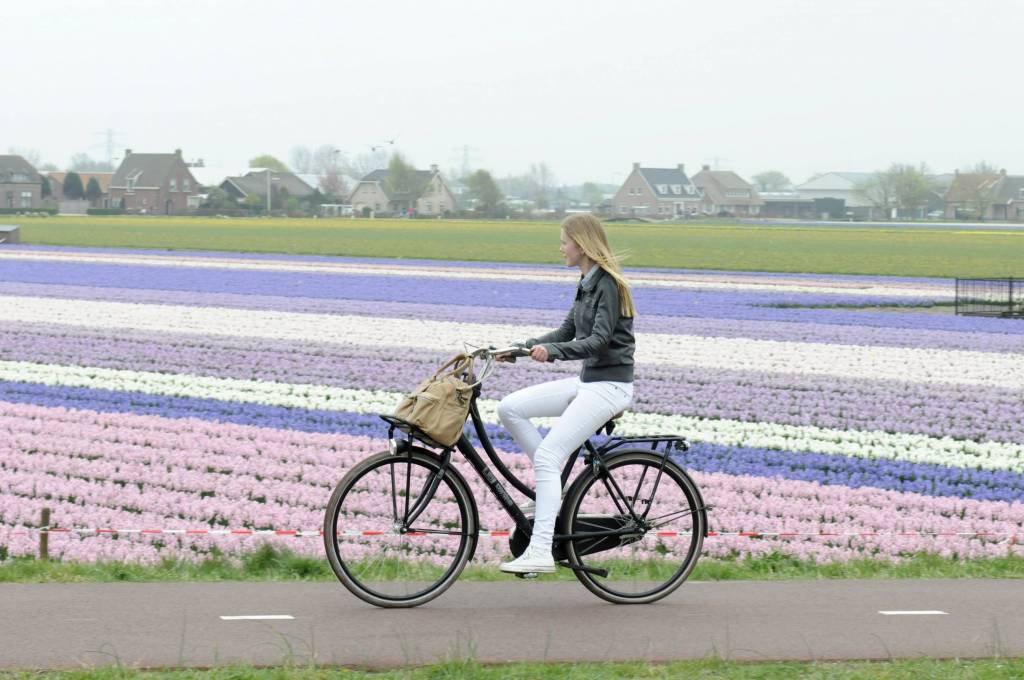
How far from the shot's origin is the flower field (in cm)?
994

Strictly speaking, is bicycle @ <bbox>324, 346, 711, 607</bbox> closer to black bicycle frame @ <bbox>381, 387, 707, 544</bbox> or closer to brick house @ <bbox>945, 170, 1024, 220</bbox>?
black bicycle frame @ <bbox>381, 387, 707, 544</bbox>

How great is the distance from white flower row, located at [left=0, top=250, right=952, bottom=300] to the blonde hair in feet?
105

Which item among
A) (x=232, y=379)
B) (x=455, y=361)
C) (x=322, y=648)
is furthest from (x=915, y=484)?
(x=232, y=379)

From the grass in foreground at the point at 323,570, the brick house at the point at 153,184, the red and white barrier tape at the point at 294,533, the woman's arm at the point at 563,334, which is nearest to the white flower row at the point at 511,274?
the red and white barrier tape at the point at 294,533

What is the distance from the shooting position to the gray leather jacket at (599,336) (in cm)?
703

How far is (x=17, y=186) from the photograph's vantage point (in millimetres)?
161875

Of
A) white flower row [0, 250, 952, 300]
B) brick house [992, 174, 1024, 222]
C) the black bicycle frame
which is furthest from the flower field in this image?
brick house [992, 174, 1024, 222]

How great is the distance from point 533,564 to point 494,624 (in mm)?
421

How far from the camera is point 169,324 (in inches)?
997

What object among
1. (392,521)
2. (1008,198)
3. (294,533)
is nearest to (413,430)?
(392,521)

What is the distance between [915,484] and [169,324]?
16106 mm

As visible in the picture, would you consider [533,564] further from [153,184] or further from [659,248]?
[153,184]

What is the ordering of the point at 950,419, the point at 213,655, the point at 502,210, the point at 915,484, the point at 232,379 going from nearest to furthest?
the point at 213,655
the point at 915,484
the point at 950,419
the point at 232,379
the point at 502,210

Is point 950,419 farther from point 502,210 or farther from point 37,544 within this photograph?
point 502,210
